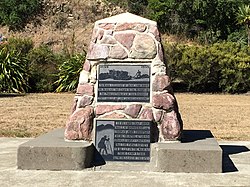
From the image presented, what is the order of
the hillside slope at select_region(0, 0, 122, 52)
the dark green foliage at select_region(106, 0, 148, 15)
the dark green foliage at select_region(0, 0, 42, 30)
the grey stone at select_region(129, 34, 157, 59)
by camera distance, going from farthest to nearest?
the dark green foliage at select_region(106, 0, 148, 15) < the dark green foliage at select_region(0, 0, 42, 30) < the hillside slope at select_region(0, 0, 122, 52) < the grey stone at select_region(129, 34, 157, 59)

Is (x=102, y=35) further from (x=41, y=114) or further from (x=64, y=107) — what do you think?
(x=64, y=107)

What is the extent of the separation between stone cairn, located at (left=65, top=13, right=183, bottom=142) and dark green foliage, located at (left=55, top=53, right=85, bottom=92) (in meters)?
17.6

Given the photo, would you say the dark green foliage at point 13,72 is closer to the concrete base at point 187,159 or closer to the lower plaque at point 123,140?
the lower plaque at point 123,140

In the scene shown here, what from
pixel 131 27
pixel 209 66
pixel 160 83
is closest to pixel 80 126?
pixel 160 83

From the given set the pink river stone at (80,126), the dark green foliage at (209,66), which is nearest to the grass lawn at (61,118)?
the pink river stone at (80,126)

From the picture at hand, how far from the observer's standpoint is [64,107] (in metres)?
17.6

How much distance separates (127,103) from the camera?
729 cm

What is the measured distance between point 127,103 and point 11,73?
17904mm

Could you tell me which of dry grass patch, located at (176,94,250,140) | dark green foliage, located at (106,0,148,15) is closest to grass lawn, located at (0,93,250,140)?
dry grass patch, located at (176,94,250,140)

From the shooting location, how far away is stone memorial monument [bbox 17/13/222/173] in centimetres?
712

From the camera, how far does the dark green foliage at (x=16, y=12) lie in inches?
1512

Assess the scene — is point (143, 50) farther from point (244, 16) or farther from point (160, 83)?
point (244, 16)

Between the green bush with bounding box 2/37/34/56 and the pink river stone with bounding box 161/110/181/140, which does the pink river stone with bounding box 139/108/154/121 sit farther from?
the green bush with bounding box 2/37/34/56

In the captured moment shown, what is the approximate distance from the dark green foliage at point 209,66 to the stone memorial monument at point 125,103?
18985 mm
